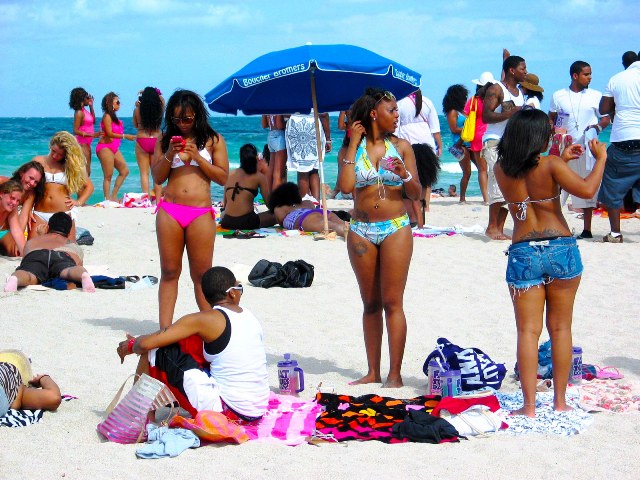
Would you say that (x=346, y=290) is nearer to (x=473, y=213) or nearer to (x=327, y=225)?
(x=327, y=225)

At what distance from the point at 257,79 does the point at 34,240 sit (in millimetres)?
2898

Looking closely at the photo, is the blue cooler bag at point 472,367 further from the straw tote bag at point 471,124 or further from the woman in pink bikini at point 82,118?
the woman in pink bikini at point 82,118

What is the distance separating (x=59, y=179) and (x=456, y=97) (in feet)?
24.5

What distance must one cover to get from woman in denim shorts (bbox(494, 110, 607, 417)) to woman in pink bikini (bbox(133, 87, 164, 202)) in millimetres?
8593

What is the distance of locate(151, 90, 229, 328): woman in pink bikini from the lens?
20.0 feet

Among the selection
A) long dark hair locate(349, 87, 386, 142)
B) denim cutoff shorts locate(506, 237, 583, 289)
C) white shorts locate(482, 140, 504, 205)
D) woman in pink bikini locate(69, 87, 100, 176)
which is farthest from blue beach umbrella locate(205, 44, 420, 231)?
denim cutoff shorts locate(506, 237, 583, 289)

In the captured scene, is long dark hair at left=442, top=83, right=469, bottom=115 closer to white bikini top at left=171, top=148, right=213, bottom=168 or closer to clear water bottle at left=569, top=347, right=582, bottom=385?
white bikini top at left=171, top=148, right=213, bottom=168

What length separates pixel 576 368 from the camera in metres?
5.64

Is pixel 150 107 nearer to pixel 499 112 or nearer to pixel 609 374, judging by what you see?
pixel 499 112

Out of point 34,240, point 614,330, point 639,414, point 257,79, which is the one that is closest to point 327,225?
point 257,79

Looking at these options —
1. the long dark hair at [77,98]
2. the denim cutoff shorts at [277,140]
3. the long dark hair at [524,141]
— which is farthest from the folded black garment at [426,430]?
the long dark hair at [77,98]

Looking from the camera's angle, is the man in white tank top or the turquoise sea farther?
the turquoise sea

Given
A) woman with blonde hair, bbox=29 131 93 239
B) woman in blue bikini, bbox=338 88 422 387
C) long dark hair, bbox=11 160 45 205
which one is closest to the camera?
woman in blue bikini, bbox=338 88 422 387

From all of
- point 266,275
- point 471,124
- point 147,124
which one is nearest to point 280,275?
point 266,275
